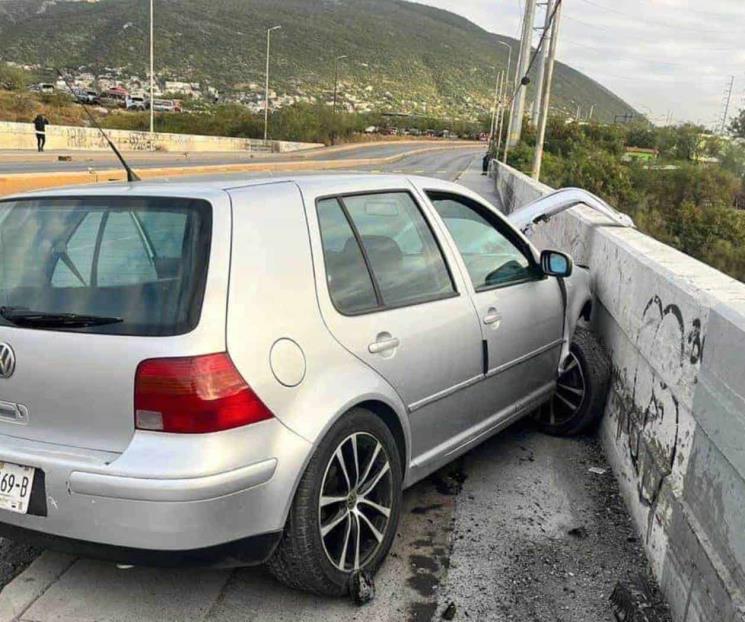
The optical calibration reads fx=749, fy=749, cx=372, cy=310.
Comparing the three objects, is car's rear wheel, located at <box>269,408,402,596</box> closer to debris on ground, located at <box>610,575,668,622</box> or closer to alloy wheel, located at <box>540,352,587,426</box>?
debris on ground, located at <box>610,575,668,622</box>

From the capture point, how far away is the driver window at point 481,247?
12.8ft

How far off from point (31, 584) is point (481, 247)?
2710mm

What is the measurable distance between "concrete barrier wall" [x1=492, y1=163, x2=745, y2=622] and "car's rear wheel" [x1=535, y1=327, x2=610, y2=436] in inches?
3.2

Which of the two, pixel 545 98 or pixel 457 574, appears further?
pixel 545 98

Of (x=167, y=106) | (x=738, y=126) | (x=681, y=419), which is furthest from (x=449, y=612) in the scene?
(x=167, y=106)

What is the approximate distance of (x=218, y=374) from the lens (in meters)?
2.47

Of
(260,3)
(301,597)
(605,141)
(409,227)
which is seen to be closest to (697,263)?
(409,227)

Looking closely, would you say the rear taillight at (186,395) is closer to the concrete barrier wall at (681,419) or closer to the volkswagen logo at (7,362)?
the volkswagen logo at (7,362)

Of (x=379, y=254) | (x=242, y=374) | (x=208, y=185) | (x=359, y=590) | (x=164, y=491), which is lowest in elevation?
(x=359, y=590)

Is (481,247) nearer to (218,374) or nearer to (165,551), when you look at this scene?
(218,374)

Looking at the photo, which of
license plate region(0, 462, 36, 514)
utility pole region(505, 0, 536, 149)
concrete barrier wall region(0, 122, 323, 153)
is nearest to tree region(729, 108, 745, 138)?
utility pole region(505, 0, 536, 149)

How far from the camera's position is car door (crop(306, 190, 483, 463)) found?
3.03m

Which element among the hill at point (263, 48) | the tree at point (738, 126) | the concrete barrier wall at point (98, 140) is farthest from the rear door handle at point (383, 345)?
the hill at point (263, 48)

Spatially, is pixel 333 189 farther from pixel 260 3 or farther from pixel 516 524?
pixel 260 3
